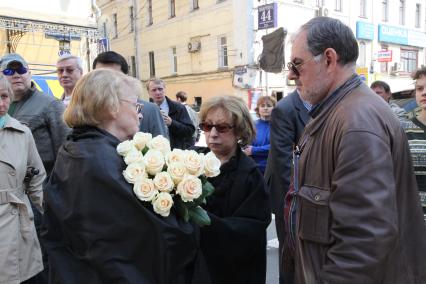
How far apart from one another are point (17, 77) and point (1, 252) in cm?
159

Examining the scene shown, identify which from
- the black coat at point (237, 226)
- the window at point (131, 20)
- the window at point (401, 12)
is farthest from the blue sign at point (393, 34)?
the black coat at point (237, 226)

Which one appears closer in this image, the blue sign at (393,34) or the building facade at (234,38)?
the building facade at (234,38)

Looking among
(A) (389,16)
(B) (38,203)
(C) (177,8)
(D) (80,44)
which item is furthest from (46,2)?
(A) (389,16)

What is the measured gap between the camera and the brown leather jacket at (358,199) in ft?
4.67

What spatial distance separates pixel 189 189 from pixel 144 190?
20cm

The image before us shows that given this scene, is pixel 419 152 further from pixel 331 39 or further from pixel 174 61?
pixel 174 61

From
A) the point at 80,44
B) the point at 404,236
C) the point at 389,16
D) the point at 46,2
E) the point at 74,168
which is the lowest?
the point at 404,236

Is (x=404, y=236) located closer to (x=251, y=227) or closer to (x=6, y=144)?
(x=251, y=227)

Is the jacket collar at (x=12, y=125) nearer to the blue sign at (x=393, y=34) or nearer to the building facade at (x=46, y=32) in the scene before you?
the building facade at (x=46, y=32)

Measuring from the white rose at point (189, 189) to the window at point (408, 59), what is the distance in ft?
92.9

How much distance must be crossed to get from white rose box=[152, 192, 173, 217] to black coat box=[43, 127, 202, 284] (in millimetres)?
32

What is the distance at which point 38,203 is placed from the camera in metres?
3.09

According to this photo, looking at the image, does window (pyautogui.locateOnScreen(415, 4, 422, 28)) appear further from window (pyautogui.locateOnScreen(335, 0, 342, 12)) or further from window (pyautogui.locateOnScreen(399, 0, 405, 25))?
window (pyautogui.locateOnScreen(335, 0, 342, 12))

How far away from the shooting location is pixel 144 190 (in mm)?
1697
